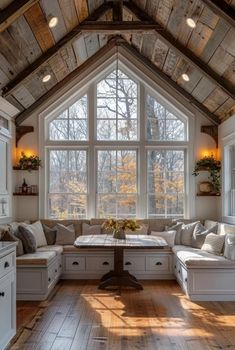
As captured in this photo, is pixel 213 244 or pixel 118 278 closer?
pixel 213 244

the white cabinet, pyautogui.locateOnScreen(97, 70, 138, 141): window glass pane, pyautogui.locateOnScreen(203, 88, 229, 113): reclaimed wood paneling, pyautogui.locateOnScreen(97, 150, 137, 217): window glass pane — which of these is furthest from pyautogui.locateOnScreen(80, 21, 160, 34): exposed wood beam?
the white cabinet

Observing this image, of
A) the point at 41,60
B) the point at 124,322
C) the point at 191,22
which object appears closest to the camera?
the point at 124,322

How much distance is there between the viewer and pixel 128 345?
12.7 feet

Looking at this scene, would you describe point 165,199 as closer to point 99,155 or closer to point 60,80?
point 99,155

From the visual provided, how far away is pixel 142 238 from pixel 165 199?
161cm

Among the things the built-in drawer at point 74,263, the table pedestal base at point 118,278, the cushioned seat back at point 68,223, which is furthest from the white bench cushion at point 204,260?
the cushioned seat back at point 68,223

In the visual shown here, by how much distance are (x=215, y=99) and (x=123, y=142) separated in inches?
74.4

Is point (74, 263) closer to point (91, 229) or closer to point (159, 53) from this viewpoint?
point (91, 229)

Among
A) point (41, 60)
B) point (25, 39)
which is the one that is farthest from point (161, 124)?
point (25, 39)

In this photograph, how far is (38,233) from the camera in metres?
6.92

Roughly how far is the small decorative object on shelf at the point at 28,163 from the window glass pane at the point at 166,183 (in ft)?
7.04

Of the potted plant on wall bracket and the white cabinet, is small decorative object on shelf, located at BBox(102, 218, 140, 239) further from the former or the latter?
the white cabinet

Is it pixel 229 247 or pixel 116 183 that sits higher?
pixel 116 183

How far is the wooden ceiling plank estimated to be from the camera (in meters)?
5.10
